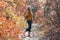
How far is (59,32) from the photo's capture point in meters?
12.8

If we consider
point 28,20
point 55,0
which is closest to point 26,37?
point 28,20

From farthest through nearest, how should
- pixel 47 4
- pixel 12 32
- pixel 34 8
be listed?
pixel 34 8, pixel 47 4, pixel 12 32

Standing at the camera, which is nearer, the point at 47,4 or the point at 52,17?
the point at 52,17

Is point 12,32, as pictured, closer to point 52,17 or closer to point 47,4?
point 52,17

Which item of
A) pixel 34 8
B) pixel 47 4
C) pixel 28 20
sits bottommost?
pixel 34 8

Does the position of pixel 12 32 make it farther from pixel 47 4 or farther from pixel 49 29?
pixel 47 4

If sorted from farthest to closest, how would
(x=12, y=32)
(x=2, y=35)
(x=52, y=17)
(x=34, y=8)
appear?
(x=34, y=8) < (x=52, y=17) < (x=12, y=32) < (x=2, y=35)

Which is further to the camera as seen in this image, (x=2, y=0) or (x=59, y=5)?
(x=59, y=5)

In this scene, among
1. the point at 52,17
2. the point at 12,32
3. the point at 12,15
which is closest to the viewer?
the point at 12,32

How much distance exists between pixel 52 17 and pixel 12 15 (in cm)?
219

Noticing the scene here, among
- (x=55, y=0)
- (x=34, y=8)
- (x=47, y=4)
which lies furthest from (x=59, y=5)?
(x=34, y=8)

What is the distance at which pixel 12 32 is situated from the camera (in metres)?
12.2

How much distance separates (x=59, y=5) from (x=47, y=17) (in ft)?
4.29

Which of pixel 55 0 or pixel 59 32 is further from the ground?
pixel 55 0
